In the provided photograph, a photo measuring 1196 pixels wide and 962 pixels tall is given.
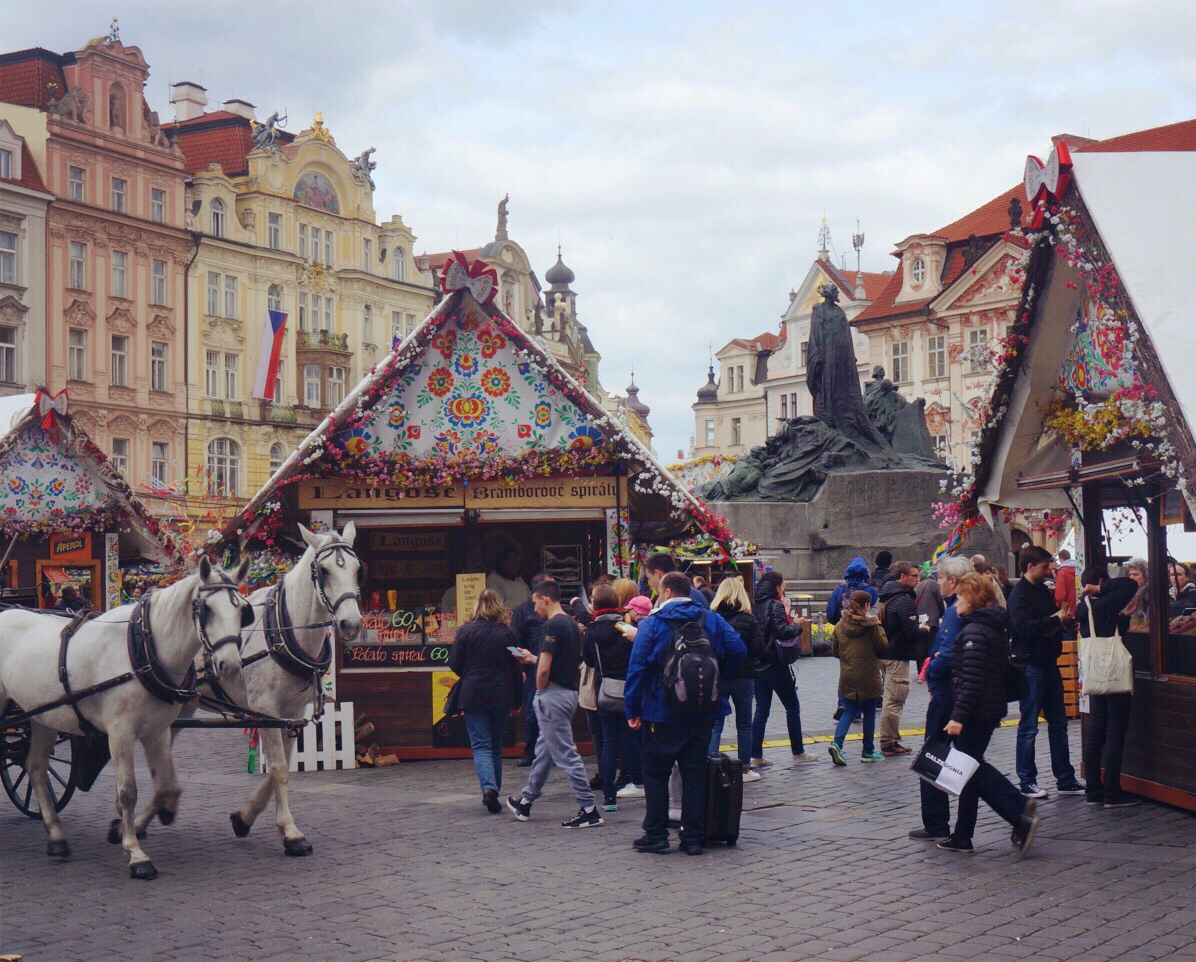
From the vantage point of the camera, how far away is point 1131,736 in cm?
1013

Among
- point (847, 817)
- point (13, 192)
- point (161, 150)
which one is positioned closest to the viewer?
point (847, 817)

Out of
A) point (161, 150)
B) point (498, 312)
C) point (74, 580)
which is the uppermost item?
point (161, 150)

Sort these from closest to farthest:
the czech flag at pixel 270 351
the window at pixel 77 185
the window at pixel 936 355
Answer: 1. the window at pixel 77 185
2. the czech flag at pixel 270 351
3. the window at pixel 936 355

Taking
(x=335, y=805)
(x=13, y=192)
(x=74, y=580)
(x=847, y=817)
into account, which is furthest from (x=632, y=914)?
(x=13, y=192)

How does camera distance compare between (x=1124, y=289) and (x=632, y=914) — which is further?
(x=1124, y=289)

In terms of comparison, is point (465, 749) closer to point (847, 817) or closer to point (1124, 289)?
point (847, 817)

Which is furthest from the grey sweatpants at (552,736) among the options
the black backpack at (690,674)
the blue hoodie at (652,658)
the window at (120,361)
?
the window at (120,361)

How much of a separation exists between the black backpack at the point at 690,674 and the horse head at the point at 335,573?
6.82 ft

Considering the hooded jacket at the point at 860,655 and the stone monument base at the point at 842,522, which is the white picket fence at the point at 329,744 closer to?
the hooded jacket at the point at 860,655

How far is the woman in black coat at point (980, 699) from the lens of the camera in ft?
27.6

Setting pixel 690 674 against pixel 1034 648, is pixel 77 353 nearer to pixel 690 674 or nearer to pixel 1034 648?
pixel 1034 648

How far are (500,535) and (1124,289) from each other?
286 inches

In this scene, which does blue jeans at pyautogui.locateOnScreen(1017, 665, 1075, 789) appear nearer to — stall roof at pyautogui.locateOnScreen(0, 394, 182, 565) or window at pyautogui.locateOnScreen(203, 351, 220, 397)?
stall roof at pyautogui.locateOnScreen(0, 394, 182, 565)

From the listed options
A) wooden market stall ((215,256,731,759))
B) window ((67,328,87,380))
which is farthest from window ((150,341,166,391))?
wooden market stall ((215,256,731,759))
